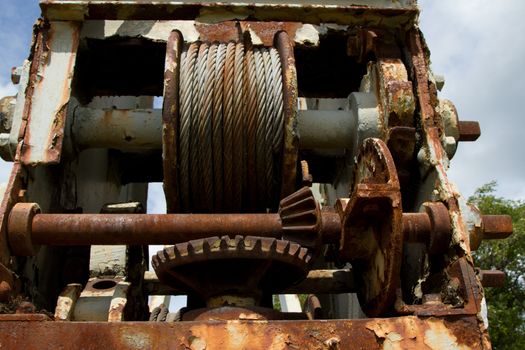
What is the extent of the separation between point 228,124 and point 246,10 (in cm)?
71

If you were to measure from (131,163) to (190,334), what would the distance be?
7.43 feet

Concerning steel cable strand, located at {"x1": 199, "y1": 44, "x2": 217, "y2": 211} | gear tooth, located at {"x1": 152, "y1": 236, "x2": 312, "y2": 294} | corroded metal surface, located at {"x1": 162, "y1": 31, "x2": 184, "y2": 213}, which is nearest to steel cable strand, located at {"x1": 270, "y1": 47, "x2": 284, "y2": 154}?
steel cable strand, located at {"x1": 199, "y1": 44, "x2": 217, "y2": 211}

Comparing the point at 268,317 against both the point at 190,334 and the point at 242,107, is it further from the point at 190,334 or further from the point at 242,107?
the point at 242,107

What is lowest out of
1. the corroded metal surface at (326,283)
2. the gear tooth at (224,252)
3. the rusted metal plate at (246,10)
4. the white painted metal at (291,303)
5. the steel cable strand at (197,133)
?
the white painted metal at (291,303)

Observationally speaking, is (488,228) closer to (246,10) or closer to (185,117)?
(185,117)

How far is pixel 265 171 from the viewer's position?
3.11 m

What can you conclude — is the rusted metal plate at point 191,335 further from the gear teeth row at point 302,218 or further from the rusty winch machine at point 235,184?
the gear teeth row at point 302,218

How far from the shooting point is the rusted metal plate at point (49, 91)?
2887mm

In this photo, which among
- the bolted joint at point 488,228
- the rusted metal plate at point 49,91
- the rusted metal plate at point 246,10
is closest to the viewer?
the bolted joint at point 488,228

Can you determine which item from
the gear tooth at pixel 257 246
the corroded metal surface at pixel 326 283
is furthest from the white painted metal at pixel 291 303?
the gear tooth at pixel 257 246

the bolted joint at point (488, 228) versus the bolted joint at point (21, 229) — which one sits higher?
the bolted joint at point (488, 228)

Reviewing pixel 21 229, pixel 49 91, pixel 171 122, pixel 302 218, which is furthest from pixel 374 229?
pixel 49 91

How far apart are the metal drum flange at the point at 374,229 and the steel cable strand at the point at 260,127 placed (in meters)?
0.50

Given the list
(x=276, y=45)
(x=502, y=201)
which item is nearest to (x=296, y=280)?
(x=276, y=45)
